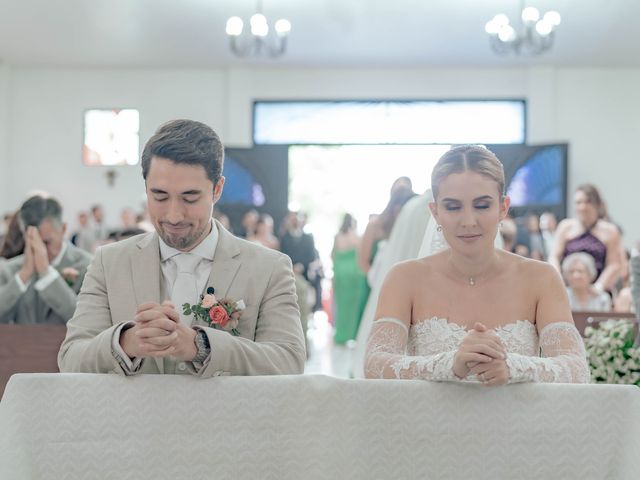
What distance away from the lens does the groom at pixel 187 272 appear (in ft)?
8.16

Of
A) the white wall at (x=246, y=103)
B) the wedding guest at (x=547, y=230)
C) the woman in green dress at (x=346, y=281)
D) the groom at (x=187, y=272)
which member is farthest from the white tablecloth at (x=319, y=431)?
the white wall at (x=246, y=103)

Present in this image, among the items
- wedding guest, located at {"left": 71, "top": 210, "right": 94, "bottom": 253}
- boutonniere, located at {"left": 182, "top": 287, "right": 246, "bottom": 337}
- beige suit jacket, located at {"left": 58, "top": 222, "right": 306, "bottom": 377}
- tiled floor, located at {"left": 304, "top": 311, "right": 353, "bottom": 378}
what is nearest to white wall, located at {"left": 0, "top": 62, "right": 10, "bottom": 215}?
wedding guest, located at {"left": 71, "top": 210, "right": 94, "bottom": 253}

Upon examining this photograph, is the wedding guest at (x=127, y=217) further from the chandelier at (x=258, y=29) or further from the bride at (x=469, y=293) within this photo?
→ the bride at (x=469, y=293)

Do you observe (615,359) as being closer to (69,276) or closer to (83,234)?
(69,276)

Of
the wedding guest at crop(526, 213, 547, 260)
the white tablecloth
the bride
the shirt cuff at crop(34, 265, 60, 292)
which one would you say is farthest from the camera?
the wedding guest at crop(526, 213, 547, 260)

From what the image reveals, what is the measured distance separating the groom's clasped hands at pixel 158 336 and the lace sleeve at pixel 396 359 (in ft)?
1.66

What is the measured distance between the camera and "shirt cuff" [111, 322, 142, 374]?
2031mm

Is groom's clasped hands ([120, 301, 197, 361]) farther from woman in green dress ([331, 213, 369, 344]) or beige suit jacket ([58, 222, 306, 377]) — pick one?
woman in green dress ([331, 213, 369, 344])

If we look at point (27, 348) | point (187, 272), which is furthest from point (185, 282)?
point (27, 348)

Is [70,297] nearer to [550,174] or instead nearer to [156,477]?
[156,477]

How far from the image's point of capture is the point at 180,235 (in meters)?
2.54

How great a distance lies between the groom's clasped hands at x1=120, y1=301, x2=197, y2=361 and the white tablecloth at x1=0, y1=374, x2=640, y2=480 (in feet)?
0.62

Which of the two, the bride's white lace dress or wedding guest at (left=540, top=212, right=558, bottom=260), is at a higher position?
wedding guest at (left=540, top=212, right=558, bottom=260)

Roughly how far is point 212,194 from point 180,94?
50.3ft
